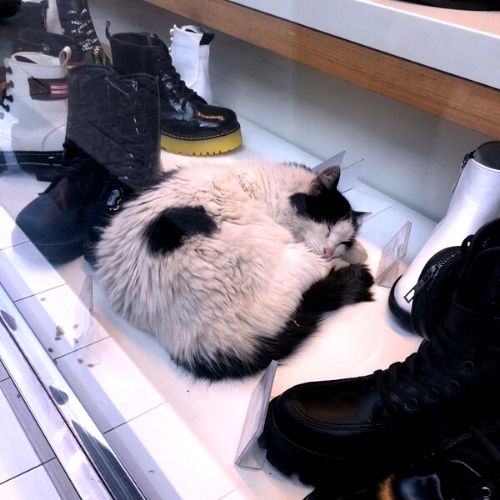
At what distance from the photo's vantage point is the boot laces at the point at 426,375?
50 centimetres

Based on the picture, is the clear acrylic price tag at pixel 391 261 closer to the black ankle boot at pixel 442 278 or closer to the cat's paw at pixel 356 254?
the cat's paw at pixel 356 254

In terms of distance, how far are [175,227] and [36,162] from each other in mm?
412

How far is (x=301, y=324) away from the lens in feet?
2.18

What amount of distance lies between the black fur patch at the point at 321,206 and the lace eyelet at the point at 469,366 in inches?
13.8

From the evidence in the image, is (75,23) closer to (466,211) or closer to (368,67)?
(368,67)

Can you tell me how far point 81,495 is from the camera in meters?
0.58

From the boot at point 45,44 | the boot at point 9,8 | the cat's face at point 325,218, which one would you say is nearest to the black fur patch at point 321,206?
the cat's face at point 325,218

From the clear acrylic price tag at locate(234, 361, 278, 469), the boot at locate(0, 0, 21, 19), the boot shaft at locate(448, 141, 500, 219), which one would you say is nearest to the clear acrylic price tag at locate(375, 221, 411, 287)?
the boot shaft at locate(448, 141, 500, 219)

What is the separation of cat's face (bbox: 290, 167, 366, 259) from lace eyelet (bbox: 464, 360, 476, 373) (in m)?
0.31

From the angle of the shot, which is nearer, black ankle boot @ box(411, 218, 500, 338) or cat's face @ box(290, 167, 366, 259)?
black ankle boot @ box(411, 218, 500, 338)

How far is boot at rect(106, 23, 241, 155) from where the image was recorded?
3.09ft

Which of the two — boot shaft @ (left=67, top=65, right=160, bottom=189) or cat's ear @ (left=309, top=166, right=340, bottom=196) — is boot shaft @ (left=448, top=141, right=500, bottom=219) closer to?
cat's ear @ (left=309, top=166, right=340, bottom=196)

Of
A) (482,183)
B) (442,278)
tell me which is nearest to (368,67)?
(482,183)

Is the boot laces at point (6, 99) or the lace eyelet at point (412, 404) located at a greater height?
the boot laces at point (6, 99)
